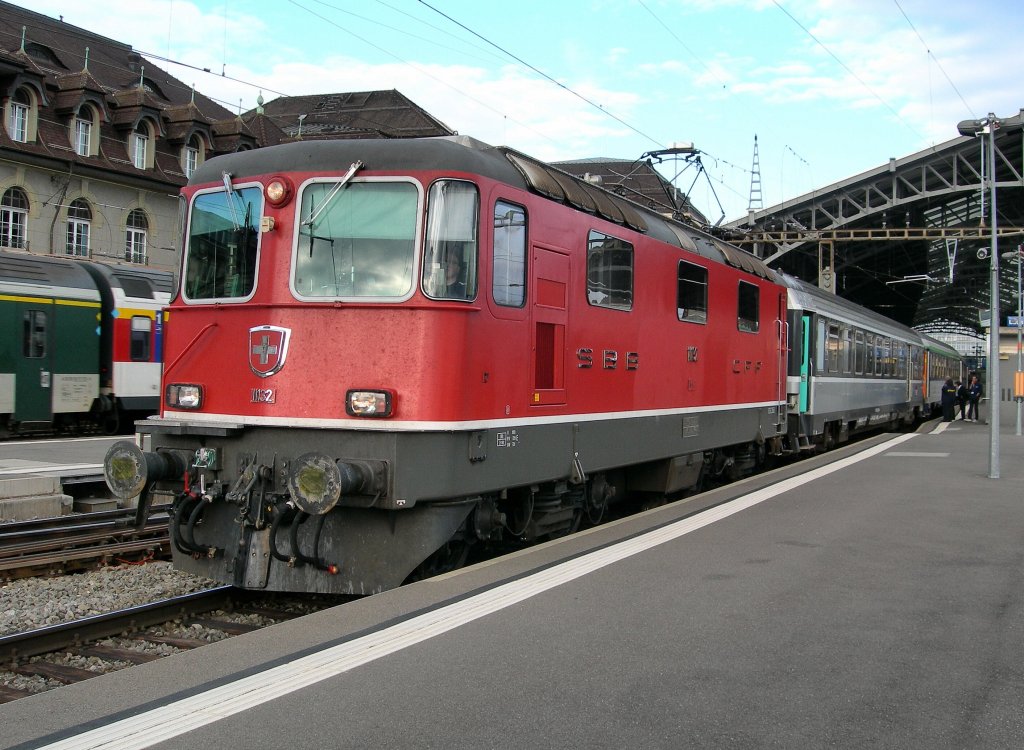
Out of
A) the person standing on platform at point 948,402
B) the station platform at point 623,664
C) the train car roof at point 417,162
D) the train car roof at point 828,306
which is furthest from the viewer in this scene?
the person standing on platform at point 948,402

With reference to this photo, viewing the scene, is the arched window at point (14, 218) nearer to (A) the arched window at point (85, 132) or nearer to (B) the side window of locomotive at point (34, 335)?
(A) the arched window at point (85, 132)

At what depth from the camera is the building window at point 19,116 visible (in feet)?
91.8

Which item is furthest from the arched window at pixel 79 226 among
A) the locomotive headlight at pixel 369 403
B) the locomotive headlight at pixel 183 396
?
the locomotive headlight at pixel 369 403

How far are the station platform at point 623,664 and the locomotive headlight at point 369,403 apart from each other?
1.20 meters

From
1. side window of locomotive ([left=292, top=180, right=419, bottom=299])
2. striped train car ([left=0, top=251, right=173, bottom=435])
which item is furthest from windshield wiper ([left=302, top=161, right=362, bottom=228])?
striped train car ([left=0, top=251, right=173, bottom=435])

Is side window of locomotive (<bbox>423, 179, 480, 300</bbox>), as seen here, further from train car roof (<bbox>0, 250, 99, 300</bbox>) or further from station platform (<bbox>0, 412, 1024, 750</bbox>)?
train car roof (<bbox>0, 250, 99, 300</bbox>)

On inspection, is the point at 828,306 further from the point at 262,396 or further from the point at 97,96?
the point at 97,96

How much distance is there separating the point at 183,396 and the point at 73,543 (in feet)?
11.0

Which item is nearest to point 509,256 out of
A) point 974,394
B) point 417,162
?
point 417,162

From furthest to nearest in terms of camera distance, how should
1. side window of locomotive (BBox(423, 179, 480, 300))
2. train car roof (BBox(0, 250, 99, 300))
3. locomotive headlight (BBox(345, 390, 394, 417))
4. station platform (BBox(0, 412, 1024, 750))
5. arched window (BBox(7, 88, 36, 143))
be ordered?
arched window (BBox(7, 88, 36, 143))
train car roof (BBox(0, 250, 99, 300))
side window of locomotive (BBox(423, 179, 480, 300))
locomotive headlight (BBox(345, 390, 394, 417))
station platform (BBox(0, 412, 1024, 750))

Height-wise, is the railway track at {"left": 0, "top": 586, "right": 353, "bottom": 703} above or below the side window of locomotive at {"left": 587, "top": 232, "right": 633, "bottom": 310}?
below

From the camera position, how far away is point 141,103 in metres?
31.9

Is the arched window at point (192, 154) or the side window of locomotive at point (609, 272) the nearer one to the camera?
the side window of locomotive at point (609, 272)

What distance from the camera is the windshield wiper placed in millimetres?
6540
